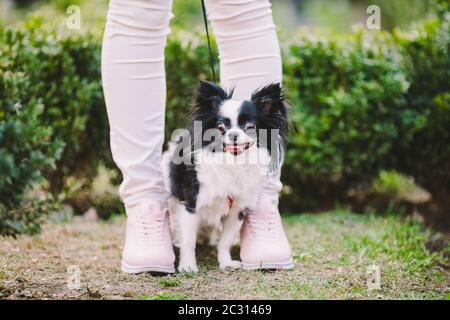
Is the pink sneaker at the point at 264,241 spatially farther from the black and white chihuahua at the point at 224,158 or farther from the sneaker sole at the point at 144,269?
the sneaker sole at the point at 144,269

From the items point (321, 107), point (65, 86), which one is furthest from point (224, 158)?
point (321, 107)

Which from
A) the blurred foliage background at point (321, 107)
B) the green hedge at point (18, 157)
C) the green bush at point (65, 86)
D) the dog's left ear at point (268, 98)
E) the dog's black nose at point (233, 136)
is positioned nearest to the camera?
the green hedge at point (18, 157)

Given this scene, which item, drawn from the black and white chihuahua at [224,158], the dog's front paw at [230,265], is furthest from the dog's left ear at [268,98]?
the dog's front paw at [230,265]

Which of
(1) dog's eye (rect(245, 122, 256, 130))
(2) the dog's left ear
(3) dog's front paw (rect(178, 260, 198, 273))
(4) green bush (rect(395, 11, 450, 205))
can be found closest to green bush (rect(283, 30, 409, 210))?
(4) green bush (rect(395, 11, 450, 205))

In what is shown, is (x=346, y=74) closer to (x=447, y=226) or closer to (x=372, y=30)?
(x=372, y=30)

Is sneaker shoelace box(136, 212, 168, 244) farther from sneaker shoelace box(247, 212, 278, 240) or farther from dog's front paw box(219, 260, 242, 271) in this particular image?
sneaker shoelace box(247, 212, 278, 240)

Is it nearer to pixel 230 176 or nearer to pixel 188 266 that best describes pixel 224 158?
pixel 230 176

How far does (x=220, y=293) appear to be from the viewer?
2.29 metres

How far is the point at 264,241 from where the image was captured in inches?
107

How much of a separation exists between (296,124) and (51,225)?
1.94 m

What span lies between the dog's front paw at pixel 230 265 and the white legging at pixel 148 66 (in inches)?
17.6

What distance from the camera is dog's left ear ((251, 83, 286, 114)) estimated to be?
8.42ft

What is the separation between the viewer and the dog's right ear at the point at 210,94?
2.57 meters

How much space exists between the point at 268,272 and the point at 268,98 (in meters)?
0.83
